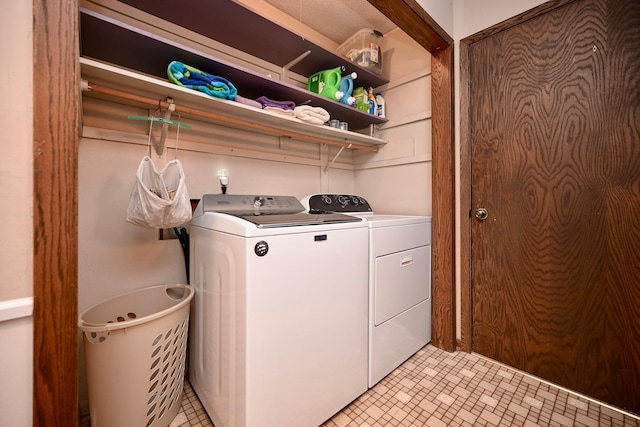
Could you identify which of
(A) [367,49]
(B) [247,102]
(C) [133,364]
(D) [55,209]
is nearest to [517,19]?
(A) [367,49]

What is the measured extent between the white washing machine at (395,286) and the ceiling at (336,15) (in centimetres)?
137

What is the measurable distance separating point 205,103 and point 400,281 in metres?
1.51

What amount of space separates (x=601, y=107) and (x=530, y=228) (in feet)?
2.25

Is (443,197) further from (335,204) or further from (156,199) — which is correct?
(156,199)

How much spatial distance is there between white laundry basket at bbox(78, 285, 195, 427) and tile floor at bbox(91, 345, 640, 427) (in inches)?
8.0

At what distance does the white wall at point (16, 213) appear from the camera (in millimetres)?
593

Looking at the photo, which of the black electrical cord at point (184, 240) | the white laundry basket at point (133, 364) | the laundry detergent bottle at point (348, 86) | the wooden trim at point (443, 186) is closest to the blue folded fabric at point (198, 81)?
the black electrical cord at point (184, 240)

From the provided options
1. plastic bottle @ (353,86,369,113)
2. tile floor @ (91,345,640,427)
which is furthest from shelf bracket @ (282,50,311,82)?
tile floor @ (91,345,640,427)

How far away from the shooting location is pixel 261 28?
1514 mm

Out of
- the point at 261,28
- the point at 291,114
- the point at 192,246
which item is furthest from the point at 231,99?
the point at 192,246

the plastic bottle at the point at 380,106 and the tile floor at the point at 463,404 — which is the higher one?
the plastic bottle at the point at 380,106

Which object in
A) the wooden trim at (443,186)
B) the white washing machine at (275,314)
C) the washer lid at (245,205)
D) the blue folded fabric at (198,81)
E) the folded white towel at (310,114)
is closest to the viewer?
the white washing machine at (275,314)

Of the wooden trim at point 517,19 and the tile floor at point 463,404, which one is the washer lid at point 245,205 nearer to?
the tile floor at point 463,404

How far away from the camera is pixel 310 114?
1.67 meters
